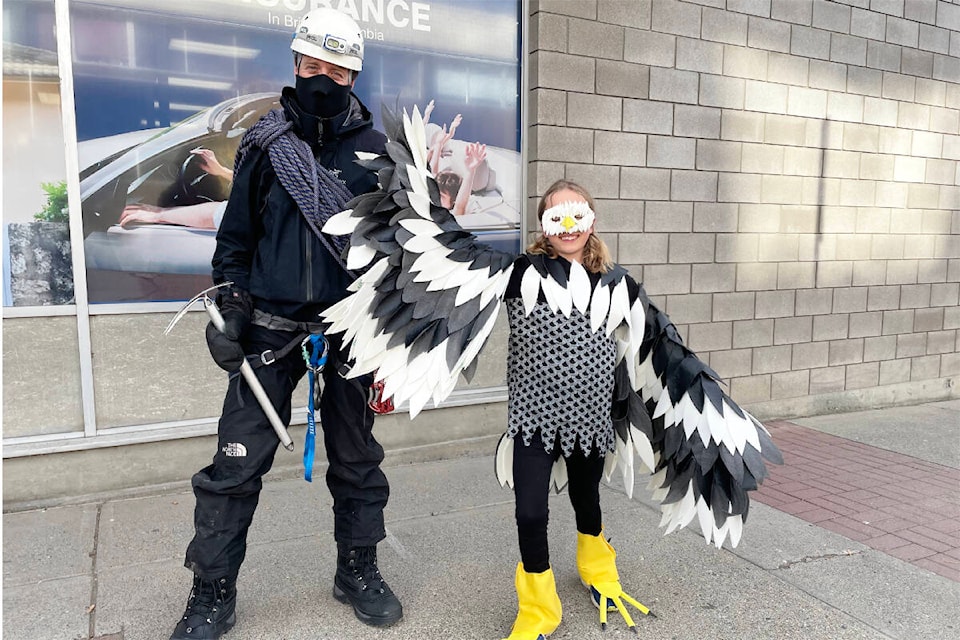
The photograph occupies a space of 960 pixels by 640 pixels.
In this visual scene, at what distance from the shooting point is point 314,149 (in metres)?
2.54

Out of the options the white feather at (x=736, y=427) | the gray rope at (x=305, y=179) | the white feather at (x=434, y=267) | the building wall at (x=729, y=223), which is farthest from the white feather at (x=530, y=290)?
the building wall at (x=729, y=223)

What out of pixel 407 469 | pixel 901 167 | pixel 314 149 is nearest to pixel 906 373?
pixel 901 167

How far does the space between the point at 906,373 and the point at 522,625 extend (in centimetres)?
555

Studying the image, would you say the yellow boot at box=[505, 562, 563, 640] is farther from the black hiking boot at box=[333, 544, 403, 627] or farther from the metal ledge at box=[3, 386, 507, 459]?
the metal ledge at box=[3, 386, 507, 459]

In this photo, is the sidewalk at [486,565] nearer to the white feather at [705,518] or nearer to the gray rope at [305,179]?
the white feather at [705,518]

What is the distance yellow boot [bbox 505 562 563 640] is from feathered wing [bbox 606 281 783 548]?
0.49 meters

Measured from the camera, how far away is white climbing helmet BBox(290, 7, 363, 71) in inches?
92.7

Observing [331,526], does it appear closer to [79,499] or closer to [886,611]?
[79,499]

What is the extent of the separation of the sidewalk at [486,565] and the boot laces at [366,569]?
0.49 ft

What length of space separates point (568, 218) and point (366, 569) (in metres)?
1.52

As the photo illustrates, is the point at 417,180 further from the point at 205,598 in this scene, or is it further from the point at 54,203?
the point at 54,203

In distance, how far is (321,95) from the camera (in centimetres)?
243

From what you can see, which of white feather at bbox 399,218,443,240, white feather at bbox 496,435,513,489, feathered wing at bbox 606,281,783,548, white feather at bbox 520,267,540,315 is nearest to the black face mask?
white feather at bbox 399,218,443,240

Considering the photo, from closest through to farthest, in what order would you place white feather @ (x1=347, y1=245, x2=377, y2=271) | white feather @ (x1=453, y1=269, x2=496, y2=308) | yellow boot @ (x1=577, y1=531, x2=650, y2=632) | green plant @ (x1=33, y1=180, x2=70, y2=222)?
white feather @ (x1=347, y1=245, x2=377, y2=271)
white feather @ (x1=453, y1=269, x2=496, y2=308)
yellow boot @ (x1=577, y1=531, x2=650, y2=632)
green plant @ (x1=33, y1=180, x2=70, y2=222)
